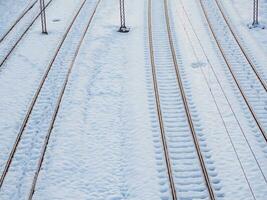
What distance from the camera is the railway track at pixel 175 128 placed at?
11.9m

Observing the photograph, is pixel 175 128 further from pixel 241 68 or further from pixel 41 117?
pixel 241 68

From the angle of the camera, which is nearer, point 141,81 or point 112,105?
point 112,105

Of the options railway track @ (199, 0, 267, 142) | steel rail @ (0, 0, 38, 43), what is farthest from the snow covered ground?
steel rail @ (0, 0, 38, 43)

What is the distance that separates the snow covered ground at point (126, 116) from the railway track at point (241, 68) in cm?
15

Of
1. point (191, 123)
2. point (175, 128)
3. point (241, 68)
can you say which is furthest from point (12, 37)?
point (191, 123)

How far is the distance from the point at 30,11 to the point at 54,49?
7.99 metres

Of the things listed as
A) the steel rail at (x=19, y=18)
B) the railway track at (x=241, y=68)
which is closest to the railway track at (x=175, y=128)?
the railway track at (x=241, y=68)

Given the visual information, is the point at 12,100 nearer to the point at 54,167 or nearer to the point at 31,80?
the point at 31,80

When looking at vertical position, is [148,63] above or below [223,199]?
above

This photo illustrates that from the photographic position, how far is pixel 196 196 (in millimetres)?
11430

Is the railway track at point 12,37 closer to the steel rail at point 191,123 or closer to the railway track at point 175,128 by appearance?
the railway track at point 175,128

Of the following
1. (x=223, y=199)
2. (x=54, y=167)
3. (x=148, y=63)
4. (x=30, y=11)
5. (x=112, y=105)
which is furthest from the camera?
(x=30, y=11)

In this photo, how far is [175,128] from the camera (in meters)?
14.6

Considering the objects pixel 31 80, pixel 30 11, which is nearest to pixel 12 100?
pixel 31 80
